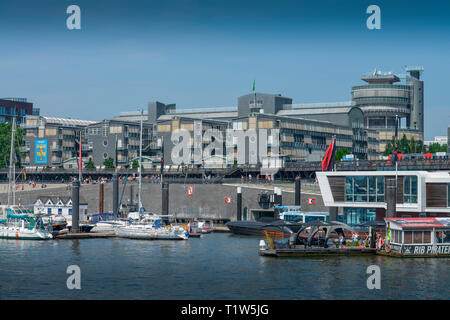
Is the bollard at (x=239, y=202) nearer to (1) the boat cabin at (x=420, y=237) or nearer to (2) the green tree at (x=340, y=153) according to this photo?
(1) the boat cabin at (x=420, y=237)

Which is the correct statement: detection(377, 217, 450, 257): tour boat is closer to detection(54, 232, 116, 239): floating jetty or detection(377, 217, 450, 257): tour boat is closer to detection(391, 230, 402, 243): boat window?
detection(391, 230, 402, 243): boat window

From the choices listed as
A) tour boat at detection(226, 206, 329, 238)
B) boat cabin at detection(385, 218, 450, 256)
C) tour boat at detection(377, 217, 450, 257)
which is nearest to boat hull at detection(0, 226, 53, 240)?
tour boat at detection(226, 206, 329, 238)

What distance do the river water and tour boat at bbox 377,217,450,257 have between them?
1257 mm

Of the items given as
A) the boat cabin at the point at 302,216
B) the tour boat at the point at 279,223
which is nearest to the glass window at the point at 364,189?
the tour boat at the point at 279,223

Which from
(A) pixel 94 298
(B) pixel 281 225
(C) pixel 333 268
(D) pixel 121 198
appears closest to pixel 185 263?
(C) pixel 333 268

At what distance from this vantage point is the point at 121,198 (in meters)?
129

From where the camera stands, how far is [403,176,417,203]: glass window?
9025 centimetres

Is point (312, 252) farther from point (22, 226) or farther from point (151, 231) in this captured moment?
point (22, 226)

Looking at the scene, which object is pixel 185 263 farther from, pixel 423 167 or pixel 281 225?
pixel 423 167

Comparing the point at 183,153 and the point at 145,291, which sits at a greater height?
the point at 183,153

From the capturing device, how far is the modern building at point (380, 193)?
89562 millimetres

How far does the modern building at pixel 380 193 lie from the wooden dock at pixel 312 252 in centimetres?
1512

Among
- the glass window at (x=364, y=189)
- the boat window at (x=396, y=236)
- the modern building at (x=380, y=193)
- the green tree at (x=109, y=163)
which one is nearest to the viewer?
the boat window at (x=396, y=236)
